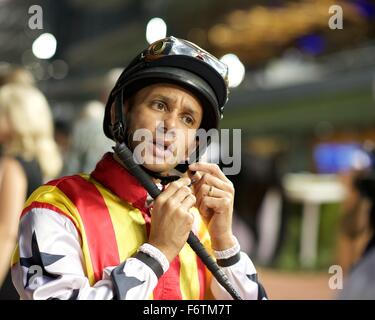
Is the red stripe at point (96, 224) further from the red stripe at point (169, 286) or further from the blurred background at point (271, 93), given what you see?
the blurred background at point (271, 93)

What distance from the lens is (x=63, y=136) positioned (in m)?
3.59

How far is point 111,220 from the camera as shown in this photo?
5.43 feet

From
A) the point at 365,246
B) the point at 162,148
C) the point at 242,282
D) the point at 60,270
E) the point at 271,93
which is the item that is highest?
the point at 162,148

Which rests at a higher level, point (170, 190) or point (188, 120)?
point (188, 120)

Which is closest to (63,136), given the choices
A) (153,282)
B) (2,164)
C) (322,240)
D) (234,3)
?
(2,164)

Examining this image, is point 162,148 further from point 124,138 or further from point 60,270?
point 60,270

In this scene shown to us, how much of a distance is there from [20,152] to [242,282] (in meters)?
1.56

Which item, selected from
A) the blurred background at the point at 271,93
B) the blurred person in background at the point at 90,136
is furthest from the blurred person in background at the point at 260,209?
the blurred person in background at the point at 90,136

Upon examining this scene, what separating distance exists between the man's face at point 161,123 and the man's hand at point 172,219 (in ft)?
0.46

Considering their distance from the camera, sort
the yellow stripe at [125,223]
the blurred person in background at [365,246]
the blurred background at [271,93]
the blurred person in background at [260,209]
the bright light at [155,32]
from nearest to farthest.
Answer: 1. the yellow stripe at [125,223]
2. the bright light at [155,32]
3. the blurred person in background at [365,246]
4. the blurred background at [271,93]
5. the blurred person in background at [260,209]

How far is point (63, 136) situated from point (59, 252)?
2.09 meters

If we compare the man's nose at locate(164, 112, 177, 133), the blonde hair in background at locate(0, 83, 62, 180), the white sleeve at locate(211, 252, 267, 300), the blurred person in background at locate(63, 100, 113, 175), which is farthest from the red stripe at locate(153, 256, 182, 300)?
the blonde hair in background at locate(0, 83, 62, 180)

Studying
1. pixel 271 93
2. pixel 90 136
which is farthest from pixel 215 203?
pixel 271 93

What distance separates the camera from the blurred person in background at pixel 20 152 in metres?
2.70
